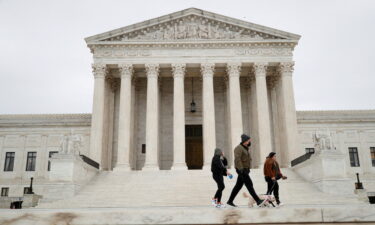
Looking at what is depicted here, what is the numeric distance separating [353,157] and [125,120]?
26.8 m

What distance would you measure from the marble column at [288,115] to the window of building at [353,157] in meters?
11.6

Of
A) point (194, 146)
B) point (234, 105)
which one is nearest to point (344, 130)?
point (234, 105)

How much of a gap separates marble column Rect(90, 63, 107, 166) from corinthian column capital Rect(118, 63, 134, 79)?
1552 mm

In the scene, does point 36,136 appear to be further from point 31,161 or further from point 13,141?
point 31,161

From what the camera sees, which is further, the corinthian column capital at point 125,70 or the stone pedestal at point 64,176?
the corinthian column capital at point 125,70

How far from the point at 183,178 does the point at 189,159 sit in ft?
36.0

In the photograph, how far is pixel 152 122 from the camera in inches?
1264

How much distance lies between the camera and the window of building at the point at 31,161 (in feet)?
131

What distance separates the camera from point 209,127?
31859 mm

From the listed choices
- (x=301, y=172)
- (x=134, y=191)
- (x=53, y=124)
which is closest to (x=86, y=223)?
(x=134, y=191)

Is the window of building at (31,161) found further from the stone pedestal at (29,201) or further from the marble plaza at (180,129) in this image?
the stone pedestal at (29,201)

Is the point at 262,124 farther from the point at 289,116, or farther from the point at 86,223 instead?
the point at 86,223

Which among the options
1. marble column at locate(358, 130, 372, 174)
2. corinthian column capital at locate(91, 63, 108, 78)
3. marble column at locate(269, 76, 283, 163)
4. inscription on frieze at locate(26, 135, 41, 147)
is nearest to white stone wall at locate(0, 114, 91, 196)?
inscription on frieze at locate(26, 135, 41, 147)

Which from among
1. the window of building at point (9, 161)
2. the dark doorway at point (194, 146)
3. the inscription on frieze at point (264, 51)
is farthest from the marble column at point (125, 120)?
the window of building at point (9, 161)
